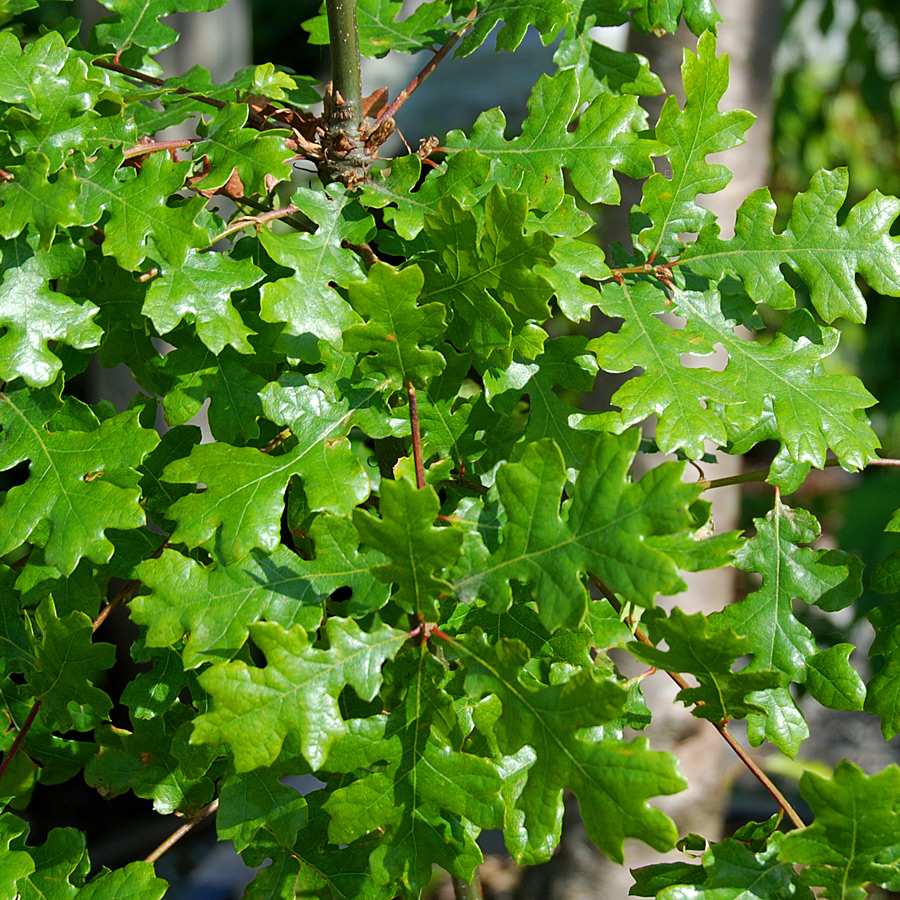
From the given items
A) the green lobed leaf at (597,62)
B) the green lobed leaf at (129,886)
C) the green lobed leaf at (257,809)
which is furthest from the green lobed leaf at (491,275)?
the green lobed leaf at (129,886)

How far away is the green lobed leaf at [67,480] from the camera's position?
91 centimetres

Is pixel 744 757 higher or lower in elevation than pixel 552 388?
lower

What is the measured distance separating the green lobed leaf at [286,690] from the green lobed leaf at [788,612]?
0.43 meters

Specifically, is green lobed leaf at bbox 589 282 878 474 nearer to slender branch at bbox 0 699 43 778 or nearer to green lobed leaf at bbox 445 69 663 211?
green lobed leaf at bbox 445 69 663 211

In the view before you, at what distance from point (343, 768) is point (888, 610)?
64cm

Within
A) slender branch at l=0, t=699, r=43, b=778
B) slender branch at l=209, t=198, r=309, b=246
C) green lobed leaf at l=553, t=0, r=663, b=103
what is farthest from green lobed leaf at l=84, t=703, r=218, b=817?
green lobed leaf at l=553, t=0, r=663, b=103

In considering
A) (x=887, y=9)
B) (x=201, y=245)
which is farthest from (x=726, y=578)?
(x=887, y=9)

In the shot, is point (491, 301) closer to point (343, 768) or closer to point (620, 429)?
point (620, 429)

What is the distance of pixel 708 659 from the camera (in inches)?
34.6

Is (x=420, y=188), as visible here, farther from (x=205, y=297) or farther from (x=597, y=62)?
(x=597, y=62)

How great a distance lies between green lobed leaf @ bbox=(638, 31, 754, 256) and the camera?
1.02m

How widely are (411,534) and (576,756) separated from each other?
0.72 feet

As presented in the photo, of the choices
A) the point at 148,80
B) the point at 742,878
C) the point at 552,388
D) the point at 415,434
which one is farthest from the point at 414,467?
the point at 148,80

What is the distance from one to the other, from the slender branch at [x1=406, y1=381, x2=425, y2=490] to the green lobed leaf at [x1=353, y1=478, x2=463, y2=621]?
0.31 ft
